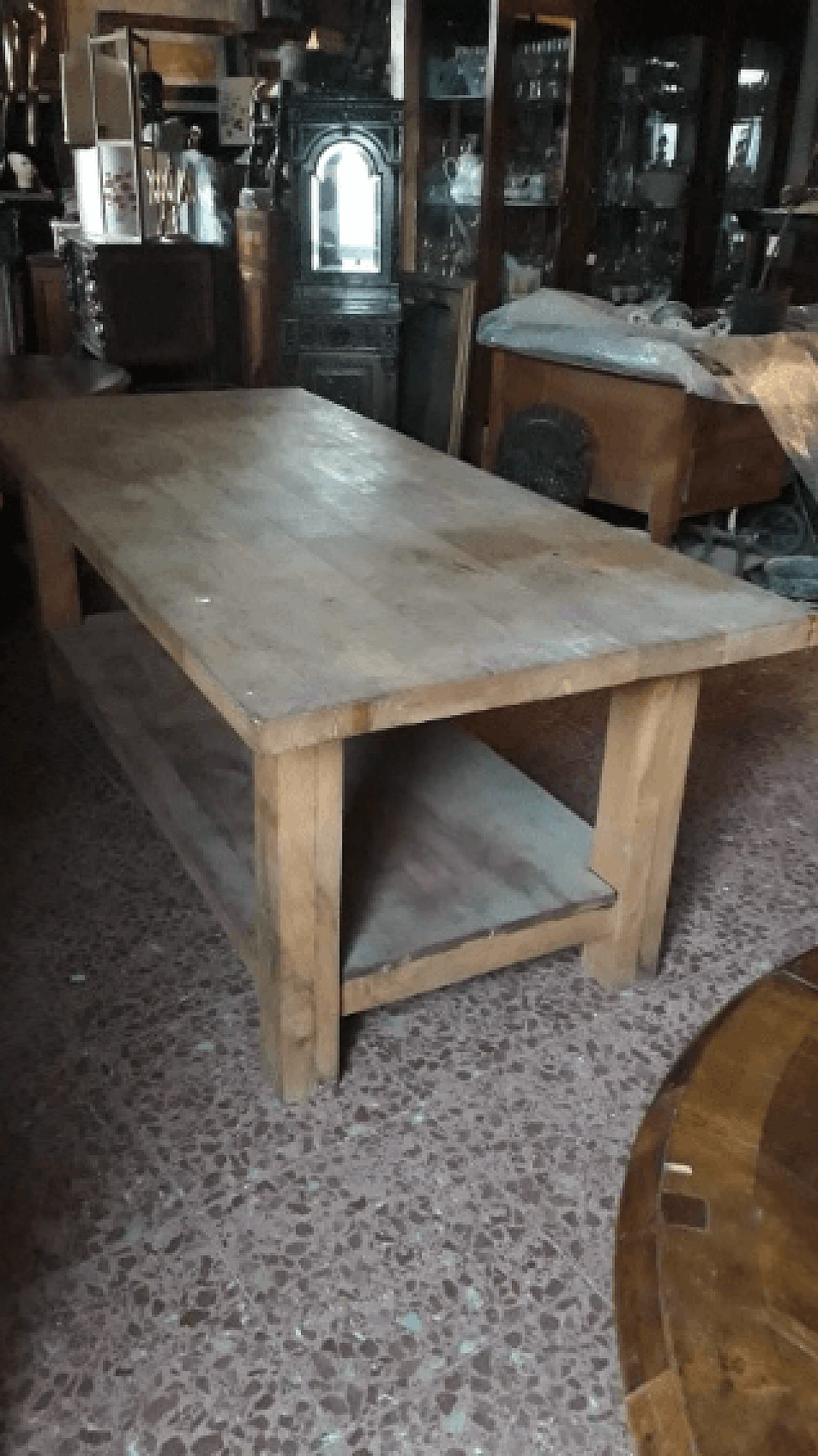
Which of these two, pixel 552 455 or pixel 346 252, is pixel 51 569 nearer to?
pixel 552 455

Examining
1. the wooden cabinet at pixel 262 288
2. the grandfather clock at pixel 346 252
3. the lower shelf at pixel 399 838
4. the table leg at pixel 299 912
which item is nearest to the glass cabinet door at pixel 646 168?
the grandfather clock at pixel 346 252

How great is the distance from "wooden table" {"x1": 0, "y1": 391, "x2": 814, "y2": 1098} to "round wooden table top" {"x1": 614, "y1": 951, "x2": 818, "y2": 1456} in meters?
0.61

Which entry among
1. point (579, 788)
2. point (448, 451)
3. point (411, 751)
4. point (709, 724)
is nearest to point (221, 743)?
point (411, 751)

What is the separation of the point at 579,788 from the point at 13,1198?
128 centimetres

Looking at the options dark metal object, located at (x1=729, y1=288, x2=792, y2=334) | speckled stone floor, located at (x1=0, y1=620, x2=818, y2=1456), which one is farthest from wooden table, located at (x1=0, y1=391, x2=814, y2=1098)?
dark metal object, located at (x1=729, y1=288, x2=792, y2=334)

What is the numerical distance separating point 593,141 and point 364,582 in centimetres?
359

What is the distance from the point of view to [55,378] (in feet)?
10.5

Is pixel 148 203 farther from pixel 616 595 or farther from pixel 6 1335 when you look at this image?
pixel 6 1335

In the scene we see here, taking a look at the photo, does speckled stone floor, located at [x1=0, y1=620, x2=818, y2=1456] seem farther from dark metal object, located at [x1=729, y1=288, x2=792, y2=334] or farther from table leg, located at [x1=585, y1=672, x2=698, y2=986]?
dark metal object, located at [x1=729, y1=288, x2=792, y2=334]

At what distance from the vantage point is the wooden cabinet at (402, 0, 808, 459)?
4.24m

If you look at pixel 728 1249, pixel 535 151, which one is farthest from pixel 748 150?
pixel 728 1249

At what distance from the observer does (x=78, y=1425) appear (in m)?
1.12

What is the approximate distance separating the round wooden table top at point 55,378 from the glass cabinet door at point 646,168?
2.20 m

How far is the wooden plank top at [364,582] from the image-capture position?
1.25 metres
